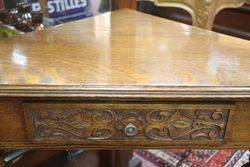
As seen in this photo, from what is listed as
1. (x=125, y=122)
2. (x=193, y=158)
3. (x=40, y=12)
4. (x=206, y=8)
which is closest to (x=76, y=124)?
(x=125, y=122)

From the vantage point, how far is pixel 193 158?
51.2 inches

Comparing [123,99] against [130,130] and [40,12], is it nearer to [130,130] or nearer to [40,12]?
[130,130]

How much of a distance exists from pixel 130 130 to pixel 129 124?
0.04 ft

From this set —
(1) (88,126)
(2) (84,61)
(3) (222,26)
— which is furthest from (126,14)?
(3) (222,26)

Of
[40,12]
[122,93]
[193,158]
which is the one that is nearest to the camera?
[122,93]

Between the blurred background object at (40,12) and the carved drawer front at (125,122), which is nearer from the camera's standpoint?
the carved drawer front at (125,122)

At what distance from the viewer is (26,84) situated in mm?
508

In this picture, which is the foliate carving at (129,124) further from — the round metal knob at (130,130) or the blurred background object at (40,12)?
the blurred background object at (40,12)

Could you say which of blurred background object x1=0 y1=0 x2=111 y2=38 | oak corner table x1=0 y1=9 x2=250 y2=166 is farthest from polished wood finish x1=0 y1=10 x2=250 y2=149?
blurred background object x1=0 y1=0 x2=111 y2=38

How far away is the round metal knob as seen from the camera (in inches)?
21.5

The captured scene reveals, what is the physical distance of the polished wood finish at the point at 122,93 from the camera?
0.51 metres

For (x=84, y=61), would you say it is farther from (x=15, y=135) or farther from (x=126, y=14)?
(x=126, y=14)

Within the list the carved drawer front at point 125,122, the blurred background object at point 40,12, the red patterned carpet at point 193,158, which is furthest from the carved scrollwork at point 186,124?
the red patterned carpet at point 193,158

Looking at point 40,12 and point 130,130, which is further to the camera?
point 40,12
